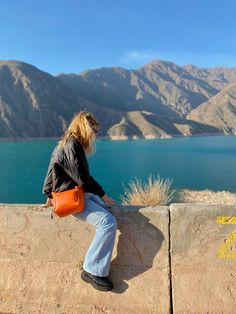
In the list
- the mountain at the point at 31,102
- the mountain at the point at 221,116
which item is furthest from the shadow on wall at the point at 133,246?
the mountain at the point at 221,116

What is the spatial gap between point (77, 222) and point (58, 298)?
0.67 metres

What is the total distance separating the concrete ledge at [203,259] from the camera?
3.21m

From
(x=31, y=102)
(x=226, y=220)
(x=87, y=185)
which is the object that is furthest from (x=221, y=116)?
(x=87, y=185)

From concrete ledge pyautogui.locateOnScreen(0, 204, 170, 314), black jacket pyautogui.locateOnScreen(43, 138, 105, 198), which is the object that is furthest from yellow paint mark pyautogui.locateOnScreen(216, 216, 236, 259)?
black jacket pyautogui.locateOnScreen(43, 138, 105, 198)

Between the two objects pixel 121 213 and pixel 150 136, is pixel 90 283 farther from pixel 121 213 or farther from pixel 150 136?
pixel 150 136

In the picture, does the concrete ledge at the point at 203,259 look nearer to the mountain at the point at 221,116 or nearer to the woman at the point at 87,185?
the woman at the point at 87,185

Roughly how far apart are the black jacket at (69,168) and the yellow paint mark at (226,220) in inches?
44.0

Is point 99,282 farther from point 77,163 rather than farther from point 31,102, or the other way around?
point 31,102

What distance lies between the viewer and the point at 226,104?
643ft

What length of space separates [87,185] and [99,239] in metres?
0.45

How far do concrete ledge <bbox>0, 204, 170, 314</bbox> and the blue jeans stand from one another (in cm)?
20

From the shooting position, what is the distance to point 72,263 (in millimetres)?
3508

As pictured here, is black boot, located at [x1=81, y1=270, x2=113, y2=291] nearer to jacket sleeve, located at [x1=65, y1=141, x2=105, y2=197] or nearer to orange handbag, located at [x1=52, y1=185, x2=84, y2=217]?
orange handbag, located at [x1=52, y1=185, x2=84, y2=217]

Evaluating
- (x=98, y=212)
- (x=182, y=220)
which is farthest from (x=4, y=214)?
(x=182, y=220)
